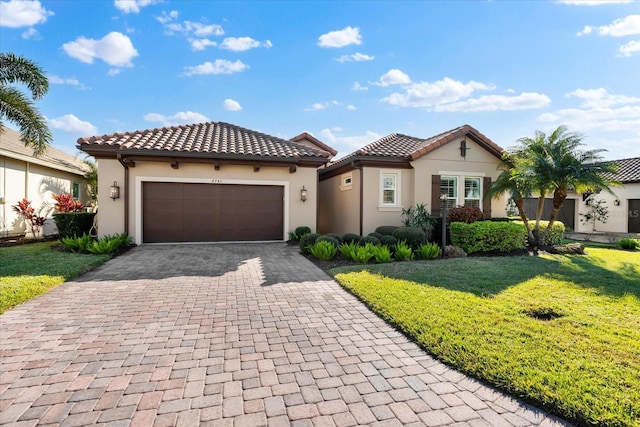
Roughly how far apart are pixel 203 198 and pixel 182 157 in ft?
5.50

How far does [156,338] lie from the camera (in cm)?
396

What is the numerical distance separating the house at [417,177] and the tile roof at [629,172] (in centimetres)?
954

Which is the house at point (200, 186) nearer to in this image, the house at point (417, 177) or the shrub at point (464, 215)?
the house at point (417, 177)

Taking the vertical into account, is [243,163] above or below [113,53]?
below

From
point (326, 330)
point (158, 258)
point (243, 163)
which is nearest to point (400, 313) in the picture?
point (326, 330)

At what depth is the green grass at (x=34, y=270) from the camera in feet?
18.0

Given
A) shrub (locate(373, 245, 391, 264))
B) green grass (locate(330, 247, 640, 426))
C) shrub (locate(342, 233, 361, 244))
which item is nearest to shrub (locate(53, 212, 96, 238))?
shrub (locate(342, 233, 361, 244))

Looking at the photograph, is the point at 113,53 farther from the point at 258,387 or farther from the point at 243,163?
the point at 258,387

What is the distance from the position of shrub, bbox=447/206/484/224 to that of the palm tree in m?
13.9

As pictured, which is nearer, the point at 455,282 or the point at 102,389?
the point at 102,389

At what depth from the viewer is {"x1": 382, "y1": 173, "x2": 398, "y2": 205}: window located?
506 inches

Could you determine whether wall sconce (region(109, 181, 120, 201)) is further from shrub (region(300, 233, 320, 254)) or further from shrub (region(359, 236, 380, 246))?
shrub (region(359, 236, 380, 246))

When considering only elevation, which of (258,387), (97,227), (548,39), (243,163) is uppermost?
(548,39)

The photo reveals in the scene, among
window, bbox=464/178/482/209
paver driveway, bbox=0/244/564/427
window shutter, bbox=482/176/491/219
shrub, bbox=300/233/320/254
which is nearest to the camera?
paver driveway, bbox=0/244/564/427
